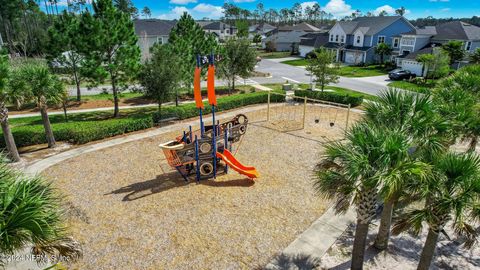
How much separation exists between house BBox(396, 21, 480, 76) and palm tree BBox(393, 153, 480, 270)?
1748 inches

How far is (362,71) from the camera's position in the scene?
47.8 meters

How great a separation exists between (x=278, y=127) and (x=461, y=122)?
11923 mm

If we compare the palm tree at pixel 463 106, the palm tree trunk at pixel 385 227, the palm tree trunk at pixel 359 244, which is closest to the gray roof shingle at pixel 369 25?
the palm tree at pixel 463 106

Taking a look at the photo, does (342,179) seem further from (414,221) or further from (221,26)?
(221,26)

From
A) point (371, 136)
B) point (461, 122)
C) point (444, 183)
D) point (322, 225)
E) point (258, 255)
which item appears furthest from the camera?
point (322, 225)

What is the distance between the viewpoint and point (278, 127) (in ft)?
68.2

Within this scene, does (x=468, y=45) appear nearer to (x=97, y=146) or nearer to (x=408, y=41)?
(x=408, y=41)

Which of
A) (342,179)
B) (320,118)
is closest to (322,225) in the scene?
(342,179)

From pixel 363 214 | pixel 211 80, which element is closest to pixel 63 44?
pixel 211 80

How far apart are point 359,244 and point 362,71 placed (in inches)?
1765

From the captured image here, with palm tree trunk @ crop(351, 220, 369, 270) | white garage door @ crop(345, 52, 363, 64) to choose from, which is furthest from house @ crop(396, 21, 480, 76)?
palm tree trunk @ crop(351, 220, 369, 270)

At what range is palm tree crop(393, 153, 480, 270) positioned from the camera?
5.97 meters

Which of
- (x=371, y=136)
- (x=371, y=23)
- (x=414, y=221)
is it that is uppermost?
(x=371, y=23)

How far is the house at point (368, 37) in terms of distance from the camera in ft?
177
